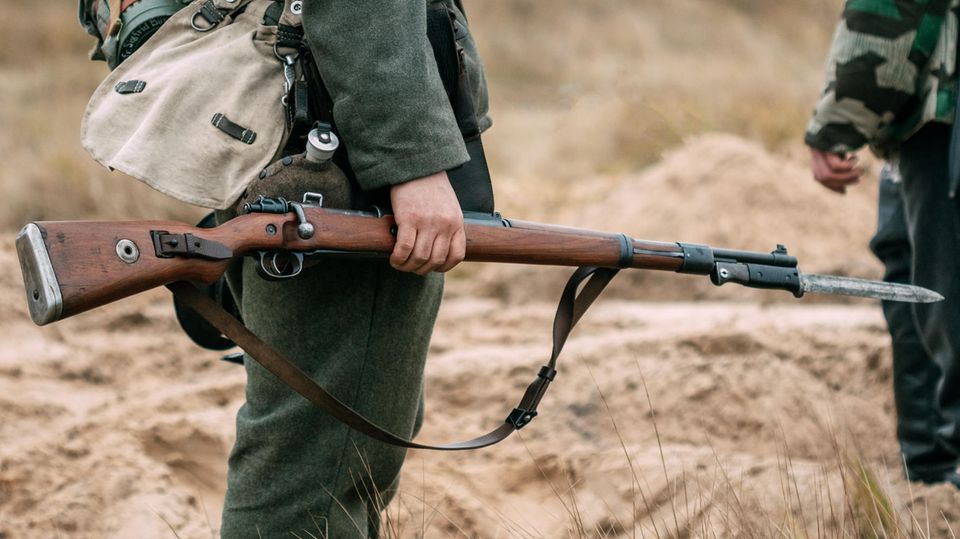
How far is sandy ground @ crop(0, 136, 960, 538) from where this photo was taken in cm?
311

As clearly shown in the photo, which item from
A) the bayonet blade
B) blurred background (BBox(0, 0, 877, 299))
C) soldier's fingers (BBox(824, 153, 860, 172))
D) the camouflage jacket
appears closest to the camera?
the bayonet blade

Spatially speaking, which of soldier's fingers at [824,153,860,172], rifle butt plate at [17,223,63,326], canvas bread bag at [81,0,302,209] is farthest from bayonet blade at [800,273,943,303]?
rifle butt plate at [17,223,63,326]

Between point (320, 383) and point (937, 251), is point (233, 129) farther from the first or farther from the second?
point (937, 251)

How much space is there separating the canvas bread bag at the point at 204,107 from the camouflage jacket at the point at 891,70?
5.64 ft

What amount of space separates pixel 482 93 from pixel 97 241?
0.83 metres

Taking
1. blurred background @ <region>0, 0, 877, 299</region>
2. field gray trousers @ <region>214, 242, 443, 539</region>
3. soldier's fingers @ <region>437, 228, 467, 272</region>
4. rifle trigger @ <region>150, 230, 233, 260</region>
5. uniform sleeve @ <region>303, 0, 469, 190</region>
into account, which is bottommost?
blurred background @ <region>0, 0, 877, 299</region>

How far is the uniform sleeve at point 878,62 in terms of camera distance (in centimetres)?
283

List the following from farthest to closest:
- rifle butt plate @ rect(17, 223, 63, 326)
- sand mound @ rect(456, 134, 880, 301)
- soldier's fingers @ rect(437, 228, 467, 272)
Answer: sand mound @ rect(456, 134, 880, 301) < soldier's fingers @ rect(437, 228, 467, 272) < rifle butt plate @ rect(17, 223, 63, 326)

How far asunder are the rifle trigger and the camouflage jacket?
1.92 metres

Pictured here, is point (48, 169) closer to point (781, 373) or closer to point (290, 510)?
point (781, 373)

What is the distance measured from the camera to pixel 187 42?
1946 millimetres

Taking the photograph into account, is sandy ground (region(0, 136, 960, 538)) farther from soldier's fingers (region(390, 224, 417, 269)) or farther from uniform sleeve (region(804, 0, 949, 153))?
uniform sleeve (region(804, 0, 949, 153))

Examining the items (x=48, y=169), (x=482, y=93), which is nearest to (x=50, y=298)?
(x=482, y=93)

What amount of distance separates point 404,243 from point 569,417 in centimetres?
263
